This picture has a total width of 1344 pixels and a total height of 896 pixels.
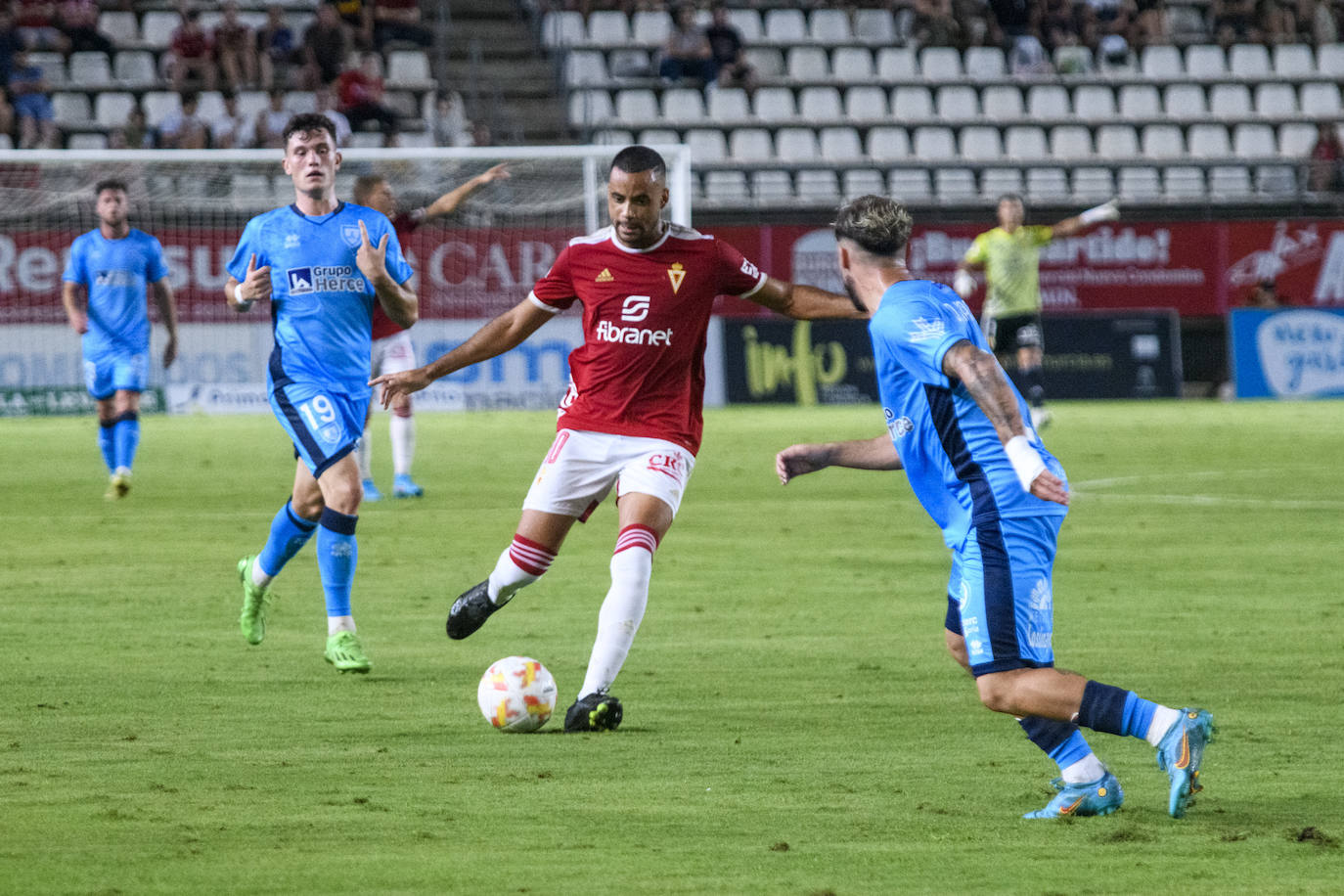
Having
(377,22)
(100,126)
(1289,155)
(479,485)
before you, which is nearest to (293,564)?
(479,485)

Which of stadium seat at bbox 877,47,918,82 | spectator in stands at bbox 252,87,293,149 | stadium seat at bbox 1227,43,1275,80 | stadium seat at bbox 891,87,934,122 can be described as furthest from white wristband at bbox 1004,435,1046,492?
stadium seat at bbox 1227,43,1275,80

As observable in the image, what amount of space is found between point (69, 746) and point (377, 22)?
2548cm

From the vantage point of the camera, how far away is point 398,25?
30469 millimetres

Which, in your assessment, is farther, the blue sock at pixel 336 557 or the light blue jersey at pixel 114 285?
the light blue jersey at pixel 114 285

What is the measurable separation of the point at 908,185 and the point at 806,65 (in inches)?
146

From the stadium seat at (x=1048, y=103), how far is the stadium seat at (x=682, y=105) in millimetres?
5977

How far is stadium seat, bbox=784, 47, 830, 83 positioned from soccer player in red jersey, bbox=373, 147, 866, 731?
25806mm

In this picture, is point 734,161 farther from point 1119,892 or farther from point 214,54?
point 1119,892

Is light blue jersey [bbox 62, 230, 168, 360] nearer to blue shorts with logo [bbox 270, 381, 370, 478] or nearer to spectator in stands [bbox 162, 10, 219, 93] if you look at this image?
blue shorts with logo [bbox 270, 381, 370, 478]

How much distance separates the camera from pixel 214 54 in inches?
1139

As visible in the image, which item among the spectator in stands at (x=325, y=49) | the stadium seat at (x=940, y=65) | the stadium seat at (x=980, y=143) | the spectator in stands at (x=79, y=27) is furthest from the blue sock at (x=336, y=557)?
the stadium seat at (x=940, y=65)

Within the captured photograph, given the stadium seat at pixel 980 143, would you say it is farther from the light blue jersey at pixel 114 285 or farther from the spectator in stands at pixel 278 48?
the light blue jersey at pixel 114 285

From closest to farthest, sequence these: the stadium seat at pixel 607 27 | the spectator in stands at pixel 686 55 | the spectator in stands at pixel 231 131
Answer: the spectator in stands at pixel 231 131, the spectator in stands at pixel 686 55, the stadium seat at pixel 607 27

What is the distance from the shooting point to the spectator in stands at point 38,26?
28.7 m
